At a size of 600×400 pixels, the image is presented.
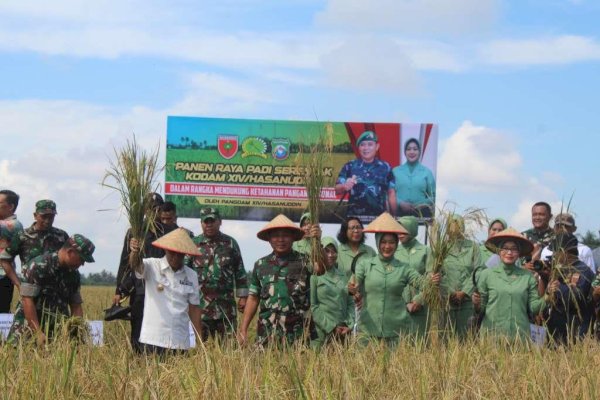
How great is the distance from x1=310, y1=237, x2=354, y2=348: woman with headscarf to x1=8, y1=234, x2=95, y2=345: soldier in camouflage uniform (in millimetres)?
1879

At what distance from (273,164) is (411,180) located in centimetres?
207

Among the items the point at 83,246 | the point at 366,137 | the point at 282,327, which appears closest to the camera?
the point at 83,246

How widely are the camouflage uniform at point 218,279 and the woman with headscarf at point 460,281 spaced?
64.7 inches

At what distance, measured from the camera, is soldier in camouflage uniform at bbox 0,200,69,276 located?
28.0ft

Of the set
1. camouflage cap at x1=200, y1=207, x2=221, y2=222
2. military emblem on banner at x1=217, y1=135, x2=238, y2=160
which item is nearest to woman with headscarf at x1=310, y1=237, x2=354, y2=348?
camouflage cap at x1=200, y1=207, x2=221, y2=222

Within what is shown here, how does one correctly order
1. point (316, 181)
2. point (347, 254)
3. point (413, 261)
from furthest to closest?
1. point (347, 254)
2. point (413, 261)
3. point (316, 181)

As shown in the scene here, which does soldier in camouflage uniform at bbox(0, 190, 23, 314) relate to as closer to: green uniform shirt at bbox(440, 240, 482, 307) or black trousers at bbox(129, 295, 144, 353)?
black trousers at bbox(129, 295, 144, 353)

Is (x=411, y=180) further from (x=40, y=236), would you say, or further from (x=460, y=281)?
(x=40, y=236)

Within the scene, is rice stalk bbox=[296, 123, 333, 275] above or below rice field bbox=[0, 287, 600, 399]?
above

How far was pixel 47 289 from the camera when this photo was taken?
25.2ft

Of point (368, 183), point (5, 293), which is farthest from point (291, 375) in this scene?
point (368, 183)

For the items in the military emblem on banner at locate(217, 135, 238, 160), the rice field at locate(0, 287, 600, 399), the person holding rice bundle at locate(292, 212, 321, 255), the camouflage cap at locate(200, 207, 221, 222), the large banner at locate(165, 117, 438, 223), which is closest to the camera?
the rice field at locate(0, 287, 600, 399)

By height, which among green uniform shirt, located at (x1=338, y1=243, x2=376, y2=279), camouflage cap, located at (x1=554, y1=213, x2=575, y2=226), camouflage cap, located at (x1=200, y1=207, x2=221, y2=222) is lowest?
green uniform shirt, located at (x1=338, y1=243, x2=376, y2=279)

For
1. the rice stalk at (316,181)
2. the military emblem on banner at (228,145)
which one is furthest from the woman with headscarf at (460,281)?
the military emblem on banner at (228,145)
